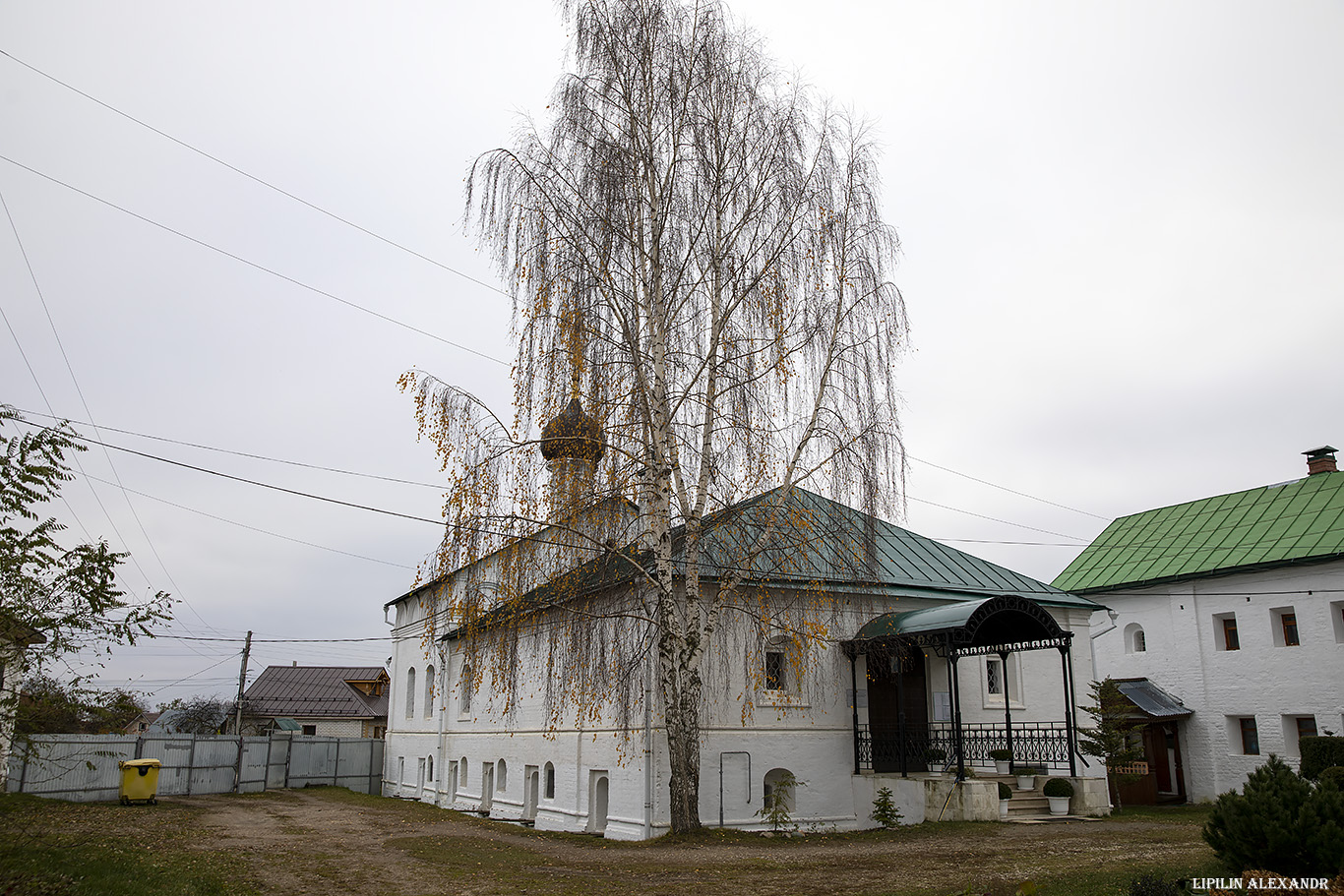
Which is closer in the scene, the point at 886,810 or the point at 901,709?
the point at 886,810

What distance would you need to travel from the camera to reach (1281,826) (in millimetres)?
7832

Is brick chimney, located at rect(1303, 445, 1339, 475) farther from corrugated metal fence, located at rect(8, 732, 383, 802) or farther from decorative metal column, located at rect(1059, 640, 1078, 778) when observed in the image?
corrugated metal fence, located at rect(8, 732, 383, 802)

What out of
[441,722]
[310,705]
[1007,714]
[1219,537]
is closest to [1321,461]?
[1219,537]

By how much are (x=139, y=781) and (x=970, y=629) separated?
22534 millimetres

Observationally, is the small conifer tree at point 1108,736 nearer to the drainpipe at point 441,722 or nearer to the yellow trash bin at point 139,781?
the drainpipe at point 441,722

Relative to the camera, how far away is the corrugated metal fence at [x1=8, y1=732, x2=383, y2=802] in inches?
961

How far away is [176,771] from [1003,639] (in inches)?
1031

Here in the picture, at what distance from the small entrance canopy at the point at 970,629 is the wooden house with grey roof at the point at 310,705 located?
1590 inches

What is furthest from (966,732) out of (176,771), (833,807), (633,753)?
(176,771)

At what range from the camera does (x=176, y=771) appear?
97.4 ft

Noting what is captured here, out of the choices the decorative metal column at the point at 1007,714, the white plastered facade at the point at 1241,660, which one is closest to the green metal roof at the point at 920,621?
the decorative metal column at the point at 1007,714

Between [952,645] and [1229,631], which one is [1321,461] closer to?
[1229,631]

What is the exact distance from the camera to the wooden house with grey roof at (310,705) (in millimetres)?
50156

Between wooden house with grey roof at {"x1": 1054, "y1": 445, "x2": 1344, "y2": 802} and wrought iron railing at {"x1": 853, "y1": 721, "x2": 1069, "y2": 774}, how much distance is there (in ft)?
22.0
